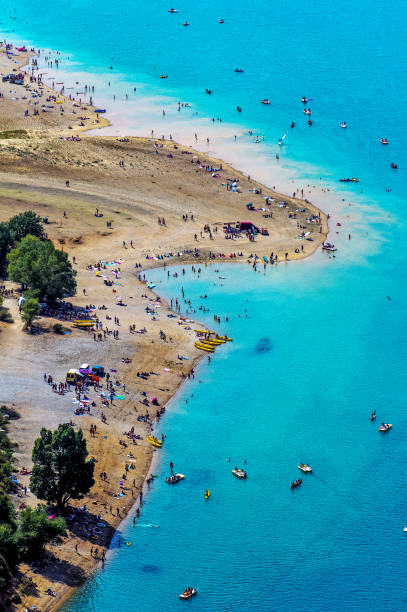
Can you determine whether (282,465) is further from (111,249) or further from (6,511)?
(111,249)

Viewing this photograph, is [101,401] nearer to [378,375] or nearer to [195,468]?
[195,468]

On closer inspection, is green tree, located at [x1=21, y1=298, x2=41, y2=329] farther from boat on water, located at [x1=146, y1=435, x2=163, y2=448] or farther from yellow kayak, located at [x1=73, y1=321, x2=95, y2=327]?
boat on water, located at [x1=146, y1=435, x2=163, y2=448]

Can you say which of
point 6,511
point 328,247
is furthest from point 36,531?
point 328,247

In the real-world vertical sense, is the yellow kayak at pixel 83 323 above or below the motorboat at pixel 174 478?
above

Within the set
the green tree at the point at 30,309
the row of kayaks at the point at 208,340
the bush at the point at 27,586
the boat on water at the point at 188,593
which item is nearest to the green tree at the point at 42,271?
the green tree at the point at 30,309

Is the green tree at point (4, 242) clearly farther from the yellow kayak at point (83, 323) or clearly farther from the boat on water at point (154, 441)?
the boat on water at point (154, 441)
